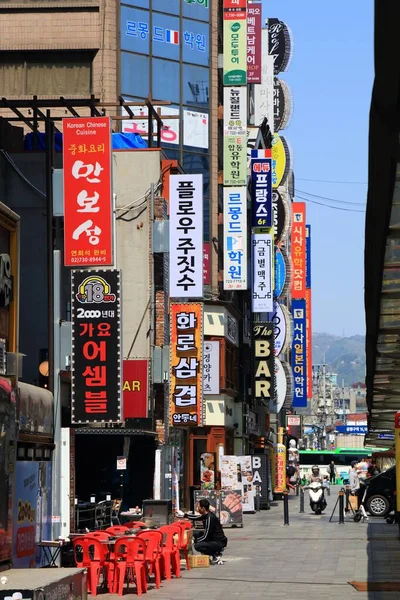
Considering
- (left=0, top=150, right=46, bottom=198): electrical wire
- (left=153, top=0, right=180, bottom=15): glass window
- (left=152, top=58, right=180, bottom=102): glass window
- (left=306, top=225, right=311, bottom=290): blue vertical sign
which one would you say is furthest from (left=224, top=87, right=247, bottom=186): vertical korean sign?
(left=306, top=225, right=311, bottom=290): blue vertical sign

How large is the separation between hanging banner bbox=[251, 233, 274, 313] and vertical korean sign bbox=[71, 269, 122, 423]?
32.9m

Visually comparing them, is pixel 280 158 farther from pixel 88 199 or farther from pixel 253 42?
pixel 88 199

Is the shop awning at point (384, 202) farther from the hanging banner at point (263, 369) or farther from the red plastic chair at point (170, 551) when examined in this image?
the hanging banner at point (263, 369)

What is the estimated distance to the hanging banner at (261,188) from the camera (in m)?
58.7

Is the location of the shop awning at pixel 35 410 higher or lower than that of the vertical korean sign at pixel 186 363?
lower

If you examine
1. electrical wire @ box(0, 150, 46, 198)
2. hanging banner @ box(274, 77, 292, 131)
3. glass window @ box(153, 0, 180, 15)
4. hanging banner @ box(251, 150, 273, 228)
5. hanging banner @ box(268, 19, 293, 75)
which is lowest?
electrical wire @ box(0, 150, 46, 198)

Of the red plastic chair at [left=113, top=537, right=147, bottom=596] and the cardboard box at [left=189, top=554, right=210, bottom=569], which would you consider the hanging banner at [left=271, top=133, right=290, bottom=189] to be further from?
the red plastic chair at [left=113, top=537, right=147, bottom=596]

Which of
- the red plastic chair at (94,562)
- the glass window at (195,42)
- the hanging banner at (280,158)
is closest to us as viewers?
the red plastic chair at (94,562)

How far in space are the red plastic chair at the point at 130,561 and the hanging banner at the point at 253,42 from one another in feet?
141

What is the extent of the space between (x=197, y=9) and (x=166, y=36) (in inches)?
112

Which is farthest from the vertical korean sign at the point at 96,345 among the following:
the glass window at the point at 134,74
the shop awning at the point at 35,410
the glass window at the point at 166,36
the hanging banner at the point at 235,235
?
the hanging banner at the point at 235,235

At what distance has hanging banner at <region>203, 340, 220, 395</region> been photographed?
5419cm

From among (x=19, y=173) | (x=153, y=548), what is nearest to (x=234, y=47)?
(x=19, y=173)

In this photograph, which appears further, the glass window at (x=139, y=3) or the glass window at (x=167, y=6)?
the glass window at (x=167, y=6)
